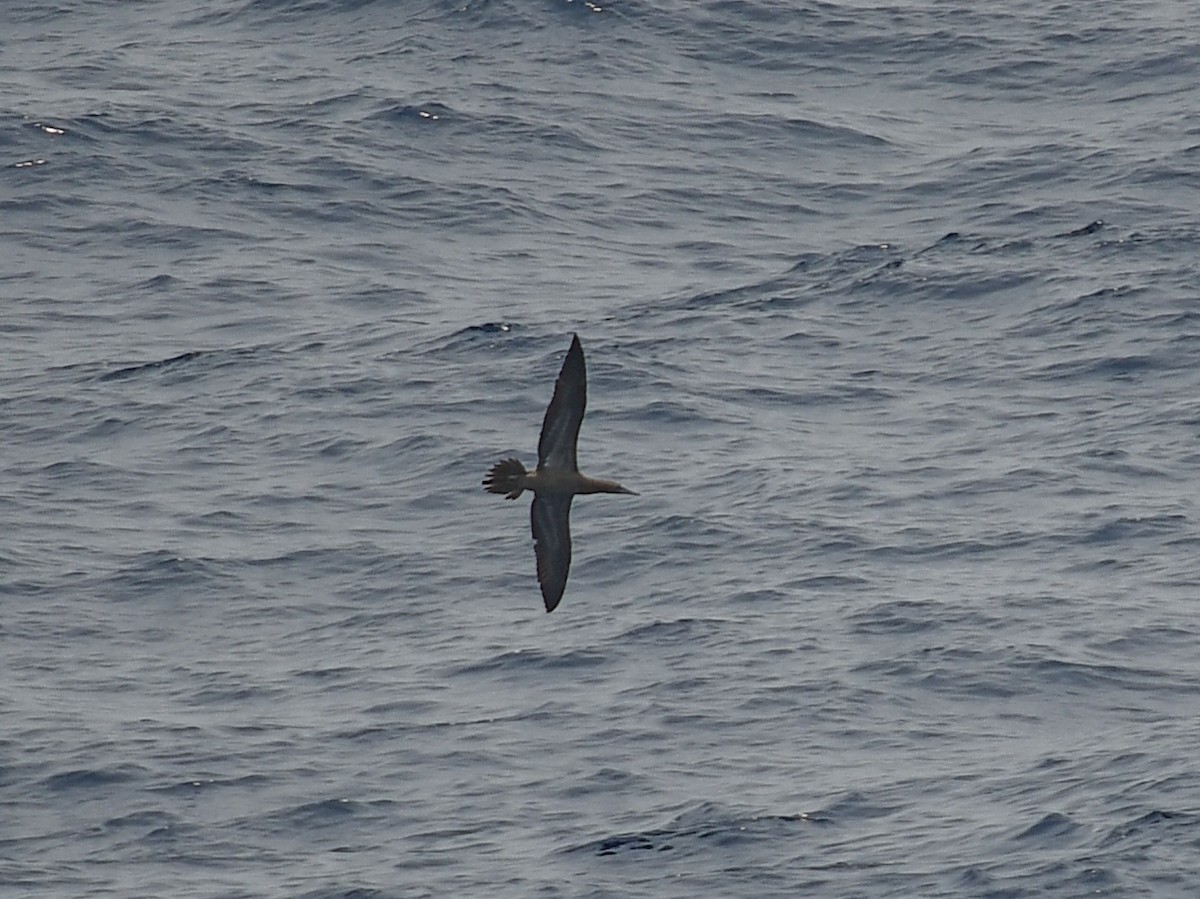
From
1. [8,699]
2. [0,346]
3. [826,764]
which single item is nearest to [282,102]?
[0,346]

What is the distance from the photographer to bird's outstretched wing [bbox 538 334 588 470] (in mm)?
18500

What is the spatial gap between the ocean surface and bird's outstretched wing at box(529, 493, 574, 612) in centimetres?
405

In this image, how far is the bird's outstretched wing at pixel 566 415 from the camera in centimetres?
1850

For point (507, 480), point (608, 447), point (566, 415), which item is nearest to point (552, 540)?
point (507, 480)

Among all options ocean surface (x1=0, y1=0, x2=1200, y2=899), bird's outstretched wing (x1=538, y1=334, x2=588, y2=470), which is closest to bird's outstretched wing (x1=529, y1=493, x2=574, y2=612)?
bird's outstretched wing (x1=538, y1=334, x2=588, y2=470)

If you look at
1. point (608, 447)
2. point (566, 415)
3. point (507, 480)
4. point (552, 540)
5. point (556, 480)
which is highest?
point (566, 415)

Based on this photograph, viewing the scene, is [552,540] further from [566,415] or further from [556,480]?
[566,415]

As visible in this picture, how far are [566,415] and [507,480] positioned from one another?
1.90 ft

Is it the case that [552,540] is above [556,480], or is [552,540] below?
below

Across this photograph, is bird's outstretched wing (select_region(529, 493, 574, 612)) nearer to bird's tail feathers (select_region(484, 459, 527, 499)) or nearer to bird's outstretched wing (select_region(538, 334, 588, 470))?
bird's outstretched wing (select_region(538, 334, 588, 470))

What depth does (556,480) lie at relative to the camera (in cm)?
1930

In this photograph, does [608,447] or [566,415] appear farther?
[608,447]

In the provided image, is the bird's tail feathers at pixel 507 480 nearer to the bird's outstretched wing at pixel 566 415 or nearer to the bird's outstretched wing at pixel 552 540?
the bird's outstretched wing at pixel 566 415

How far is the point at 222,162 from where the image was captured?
128 feet
